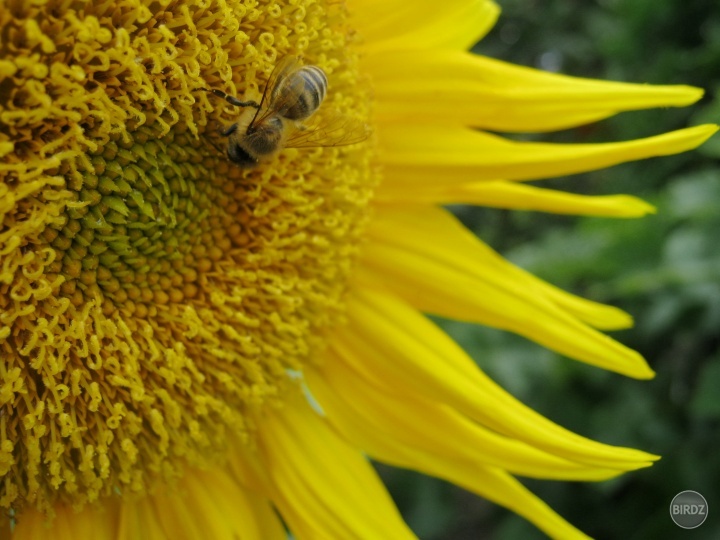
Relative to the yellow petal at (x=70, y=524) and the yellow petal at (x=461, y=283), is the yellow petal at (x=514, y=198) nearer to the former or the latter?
the yellow petal at (x=461, y=283)

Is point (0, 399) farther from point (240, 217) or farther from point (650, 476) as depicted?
point (650, 476)

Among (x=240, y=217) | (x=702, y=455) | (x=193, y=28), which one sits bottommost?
(x=702, y=455)

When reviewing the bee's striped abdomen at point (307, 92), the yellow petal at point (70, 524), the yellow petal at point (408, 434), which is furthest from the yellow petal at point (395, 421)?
the bee's striped abdomen at point (307, 92)

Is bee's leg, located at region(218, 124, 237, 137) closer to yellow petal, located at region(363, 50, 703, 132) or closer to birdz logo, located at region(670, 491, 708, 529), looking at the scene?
yellow petal, located at region(363, 50, 703, 132)

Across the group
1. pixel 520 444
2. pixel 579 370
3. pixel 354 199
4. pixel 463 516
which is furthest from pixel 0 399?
pixel 463 516

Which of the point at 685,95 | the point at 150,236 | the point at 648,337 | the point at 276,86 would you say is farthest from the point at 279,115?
the point at 648,337

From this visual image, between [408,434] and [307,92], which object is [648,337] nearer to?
[408,434]
